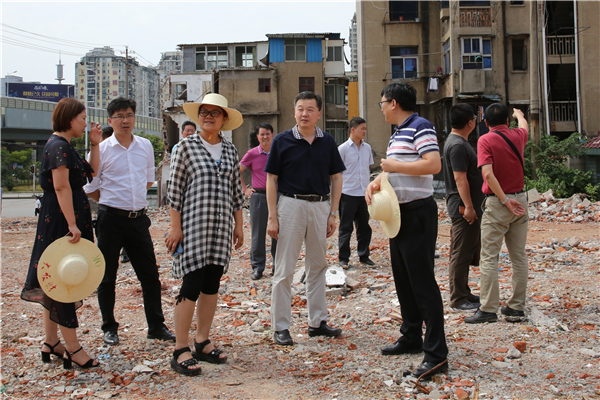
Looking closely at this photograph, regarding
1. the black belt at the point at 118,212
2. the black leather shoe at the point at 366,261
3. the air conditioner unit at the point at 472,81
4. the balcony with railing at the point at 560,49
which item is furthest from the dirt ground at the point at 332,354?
the balcony with railing at the point at 560,49

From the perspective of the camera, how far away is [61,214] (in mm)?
3764

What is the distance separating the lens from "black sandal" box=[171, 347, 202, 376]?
11.9 ft

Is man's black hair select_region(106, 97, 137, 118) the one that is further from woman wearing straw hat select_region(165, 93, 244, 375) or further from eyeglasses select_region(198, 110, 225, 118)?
eyeglasses select_region(198, 110, 225, 118)

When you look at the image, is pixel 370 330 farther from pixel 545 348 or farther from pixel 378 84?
pixel 378 84

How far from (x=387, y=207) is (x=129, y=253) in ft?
8.08

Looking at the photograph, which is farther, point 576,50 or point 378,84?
point 378,84

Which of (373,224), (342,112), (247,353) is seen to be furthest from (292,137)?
(342,112)

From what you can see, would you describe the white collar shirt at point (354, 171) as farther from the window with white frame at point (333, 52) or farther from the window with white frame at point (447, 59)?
the window with white frame at point (333, 52)

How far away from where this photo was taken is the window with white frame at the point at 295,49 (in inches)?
1314

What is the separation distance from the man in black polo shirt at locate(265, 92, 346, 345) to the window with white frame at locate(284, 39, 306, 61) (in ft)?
99.7

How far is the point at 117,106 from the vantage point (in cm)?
437

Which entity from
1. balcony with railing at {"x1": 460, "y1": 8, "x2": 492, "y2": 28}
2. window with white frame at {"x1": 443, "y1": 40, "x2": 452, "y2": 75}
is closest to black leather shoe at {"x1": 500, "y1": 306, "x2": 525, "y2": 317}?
window with white frame at {"x1": 443, "y1": 40, "x2": 452, "y2": 75}

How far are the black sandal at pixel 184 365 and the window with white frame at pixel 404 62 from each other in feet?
84.0

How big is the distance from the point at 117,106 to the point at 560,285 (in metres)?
5.57
